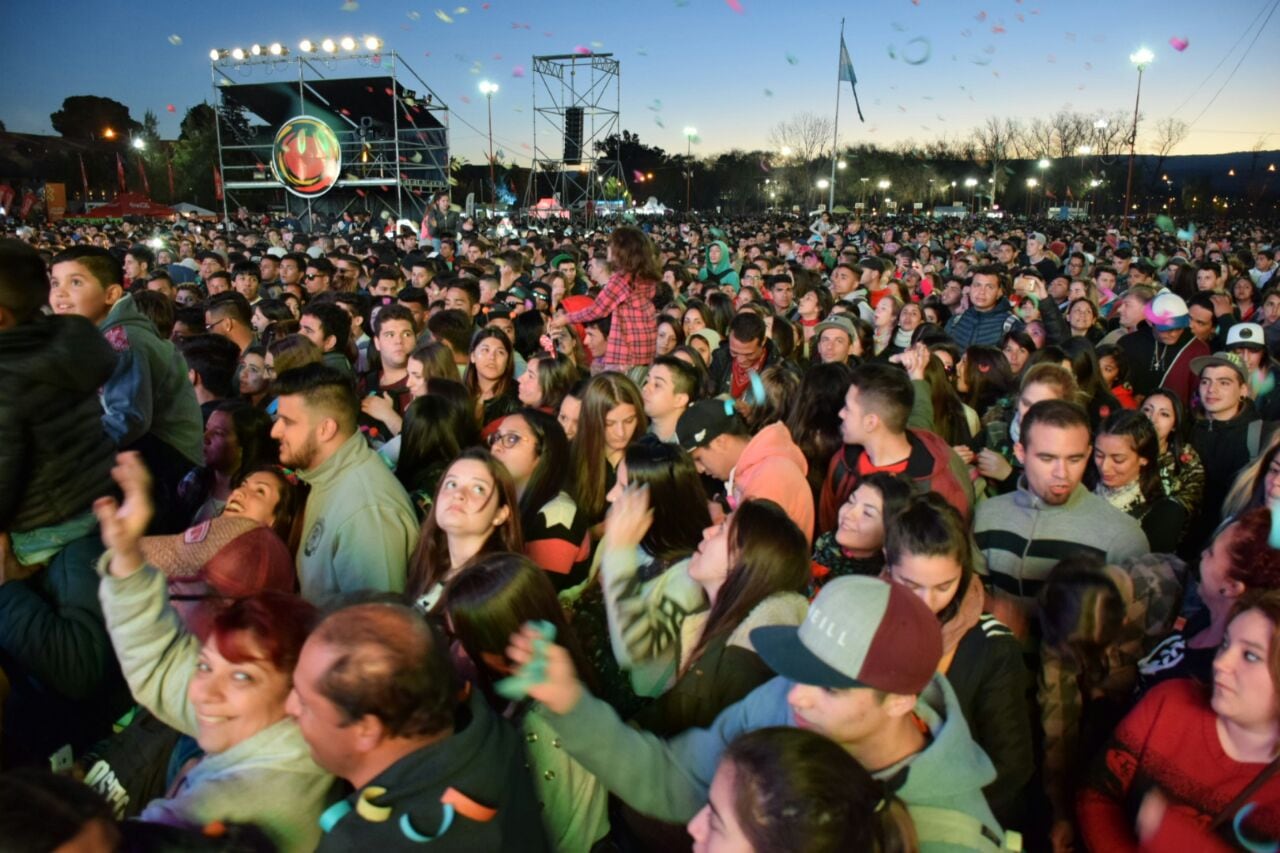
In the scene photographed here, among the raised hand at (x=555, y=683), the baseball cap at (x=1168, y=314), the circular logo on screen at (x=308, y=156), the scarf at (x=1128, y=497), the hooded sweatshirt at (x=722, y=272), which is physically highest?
the circular logo on screen at (x=308, y=156)

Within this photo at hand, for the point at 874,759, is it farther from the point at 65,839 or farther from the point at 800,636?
the point at 65,839

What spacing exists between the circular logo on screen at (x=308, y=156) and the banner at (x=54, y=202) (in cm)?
1652

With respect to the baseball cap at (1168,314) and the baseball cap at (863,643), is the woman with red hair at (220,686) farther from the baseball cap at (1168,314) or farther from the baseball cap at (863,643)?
the baseball cap at (1168,314)

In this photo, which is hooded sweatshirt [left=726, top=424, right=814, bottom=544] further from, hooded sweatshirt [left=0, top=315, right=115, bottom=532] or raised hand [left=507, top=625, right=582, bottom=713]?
Result: hooded sweatshirt [left=0, top=315, right=115, bottom=532]

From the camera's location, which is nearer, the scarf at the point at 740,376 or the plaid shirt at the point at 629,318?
the scarf at the point at 740,376

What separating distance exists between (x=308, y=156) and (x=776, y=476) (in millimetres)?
20735

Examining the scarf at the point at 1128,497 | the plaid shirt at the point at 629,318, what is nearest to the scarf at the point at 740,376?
the plaid shirt at the point at 629,318

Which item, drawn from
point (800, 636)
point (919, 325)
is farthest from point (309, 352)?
point (919, 325)

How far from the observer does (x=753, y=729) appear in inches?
78.1

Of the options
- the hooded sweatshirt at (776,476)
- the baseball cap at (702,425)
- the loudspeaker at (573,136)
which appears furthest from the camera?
the loudspeaker at (573,136)

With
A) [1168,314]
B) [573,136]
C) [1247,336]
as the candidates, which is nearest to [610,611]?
[1247,336]

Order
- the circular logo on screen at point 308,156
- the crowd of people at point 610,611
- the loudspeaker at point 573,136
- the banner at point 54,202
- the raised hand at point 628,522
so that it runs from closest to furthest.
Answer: the crowd of people at point 610,611 → the raised hand at point 628,522 → the circular logo on screen at point 308,156 → the loudspeaker at point 573,136 → the banner at point 54,202

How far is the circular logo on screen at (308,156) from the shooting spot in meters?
20.6

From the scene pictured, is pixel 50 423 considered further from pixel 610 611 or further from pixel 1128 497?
pixel 1128 497
